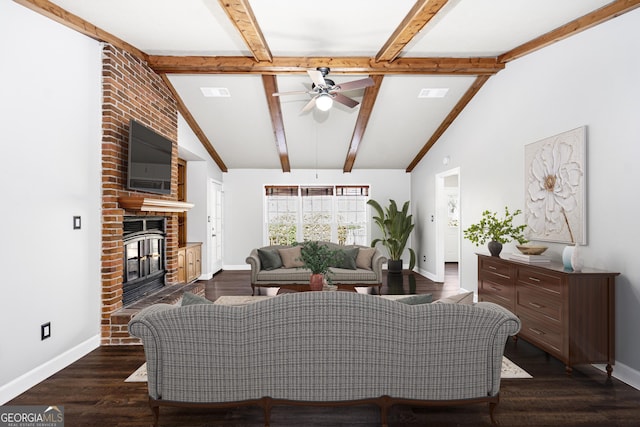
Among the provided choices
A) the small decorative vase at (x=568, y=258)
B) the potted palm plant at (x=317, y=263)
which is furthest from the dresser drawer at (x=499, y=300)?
the potted palm plant at (x=317, y=263)

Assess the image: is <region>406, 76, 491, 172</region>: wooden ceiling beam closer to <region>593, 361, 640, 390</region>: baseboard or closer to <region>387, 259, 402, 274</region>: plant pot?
<region>387, 259, 402, 274</region>: plant pot

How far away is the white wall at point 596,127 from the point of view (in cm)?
283

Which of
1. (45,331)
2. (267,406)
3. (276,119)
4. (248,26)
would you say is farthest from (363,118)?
(45,331)

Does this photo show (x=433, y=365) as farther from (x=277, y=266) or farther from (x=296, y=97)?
(x=296, y=97)

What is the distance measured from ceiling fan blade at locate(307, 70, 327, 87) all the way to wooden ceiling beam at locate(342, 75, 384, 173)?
1385 millimetres

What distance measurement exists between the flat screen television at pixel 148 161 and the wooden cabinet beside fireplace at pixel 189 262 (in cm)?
161

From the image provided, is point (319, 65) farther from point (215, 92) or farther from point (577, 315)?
point (577, 315)

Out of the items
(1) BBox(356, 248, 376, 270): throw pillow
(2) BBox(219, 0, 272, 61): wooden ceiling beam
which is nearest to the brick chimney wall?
(2) BBox(219, 0, 272, 61): wooden ceiling beam

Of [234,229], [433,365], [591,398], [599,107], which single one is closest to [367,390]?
[433,365]

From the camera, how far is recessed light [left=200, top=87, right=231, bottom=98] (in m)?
5.27

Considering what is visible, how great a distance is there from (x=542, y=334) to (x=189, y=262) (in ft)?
17.5

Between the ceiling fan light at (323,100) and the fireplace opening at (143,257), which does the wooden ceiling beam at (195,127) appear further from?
the ceiling fan light at (323,100)

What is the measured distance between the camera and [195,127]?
6281 millimetres

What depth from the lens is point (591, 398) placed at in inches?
102
